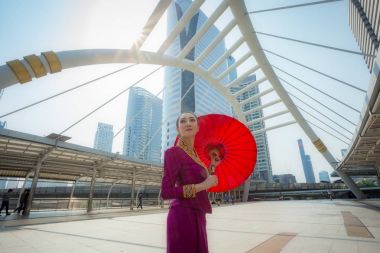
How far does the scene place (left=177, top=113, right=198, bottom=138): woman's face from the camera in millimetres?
1942

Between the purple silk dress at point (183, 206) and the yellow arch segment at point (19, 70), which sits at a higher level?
the yellow arch segment at point (19, 70)

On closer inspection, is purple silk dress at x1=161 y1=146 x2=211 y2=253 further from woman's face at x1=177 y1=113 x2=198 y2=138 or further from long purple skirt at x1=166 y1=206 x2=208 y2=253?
woman's face at x1=177 y1=113 x2=198 y2=138

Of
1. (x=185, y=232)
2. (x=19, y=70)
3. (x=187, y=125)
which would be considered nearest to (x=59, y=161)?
(x=19, y=70)

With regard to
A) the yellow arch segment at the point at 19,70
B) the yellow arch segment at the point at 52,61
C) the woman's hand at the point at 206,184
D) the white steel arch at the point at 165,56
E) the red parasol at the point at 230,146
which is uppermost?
the white steel arch at the point at 165,56

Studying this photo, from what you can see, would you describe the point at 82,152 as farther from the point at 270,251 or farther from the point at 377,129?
the point at 377,129

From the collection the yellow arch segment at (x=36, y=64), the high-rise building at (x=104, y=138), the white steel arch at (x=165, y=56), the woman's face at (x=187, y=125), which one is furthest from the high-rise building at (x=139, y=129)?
the woman's face at (x=187, y=125)

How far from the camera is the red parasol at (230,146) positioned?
2164 mm

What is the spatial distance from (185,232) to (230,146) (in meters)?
1.01

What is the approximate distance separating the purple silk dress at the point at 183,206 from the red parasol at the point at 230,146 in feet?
1.58

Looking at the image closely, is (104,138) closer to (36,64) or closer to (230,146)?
(36,64)

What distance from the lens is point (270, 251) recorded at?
14.3ft

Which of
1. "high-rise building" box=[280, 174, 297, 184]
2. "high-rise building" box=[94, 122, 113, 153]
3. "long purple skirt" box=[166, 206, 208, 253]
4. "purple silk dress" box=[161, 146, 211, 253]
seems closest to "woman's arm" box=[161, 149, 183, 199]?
"purple silk dress" box=[161, 146, 211, 253]

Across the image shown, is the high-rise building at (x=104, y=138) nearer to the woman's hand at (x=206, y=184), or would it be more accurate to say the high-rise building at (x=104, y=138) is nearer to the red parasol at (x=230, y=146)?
the red parasol at (x=230, y=146)

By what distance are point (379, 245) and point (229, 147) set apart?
5.01 metres
